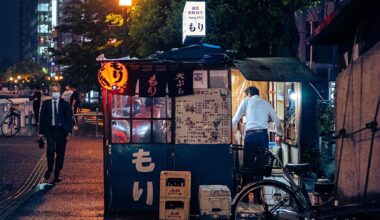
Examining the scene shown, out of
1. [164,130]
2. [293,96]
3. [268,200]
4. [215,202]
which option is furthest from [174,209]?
[293,96]

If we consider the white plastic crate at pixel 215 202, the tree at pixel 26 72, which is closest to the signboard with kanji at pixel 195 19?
Result: the white plastic crate at pixel 215 202

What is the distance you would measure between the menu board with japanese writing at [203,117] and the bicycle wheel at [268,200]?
133 centimetres

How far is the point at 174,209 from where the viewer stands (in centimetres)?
893

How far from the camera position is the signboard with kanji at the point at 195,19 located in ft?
53.6

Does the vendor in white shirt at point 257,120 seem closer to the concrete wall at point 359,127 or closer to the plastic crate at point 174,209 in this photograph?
Answer: the plastic crate at point 174,209

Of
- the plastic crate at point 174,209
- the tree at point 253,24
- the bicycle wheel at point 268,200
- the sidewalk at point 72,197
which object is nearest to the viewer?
the bicycle wheel at point 268,200

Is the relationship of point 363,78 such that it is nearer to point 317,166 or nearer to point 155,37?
point 317,166

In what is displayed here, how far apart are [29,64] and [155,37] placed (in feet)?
359

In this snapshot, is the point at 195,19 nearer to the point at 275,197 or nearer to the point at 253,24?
the point at 253,24

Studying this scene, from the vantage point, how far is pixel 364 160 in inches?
232

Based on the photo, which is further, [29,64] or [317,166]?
[29,64]

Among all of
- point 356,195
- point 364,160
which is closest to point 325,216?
point 356,195

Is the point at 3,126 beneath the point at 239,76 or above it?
beneath

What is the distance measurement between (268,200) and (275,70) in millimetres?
2715
